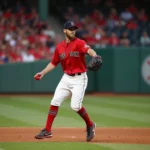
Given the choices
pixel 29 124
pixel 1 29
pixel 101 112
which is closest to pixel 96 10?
pixel 1 29

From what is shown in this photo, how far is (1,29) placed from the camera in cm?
1856

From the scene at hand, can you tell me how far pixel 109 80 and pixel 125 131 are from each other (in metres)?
7.65

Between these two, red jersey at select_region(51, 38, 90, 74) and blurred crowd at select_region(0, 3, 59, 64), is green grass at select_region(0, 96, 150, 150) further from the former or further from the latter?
blurred crowd at select_region(0, 3, 59, 64)

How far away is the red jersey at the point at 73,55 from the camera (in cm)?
792

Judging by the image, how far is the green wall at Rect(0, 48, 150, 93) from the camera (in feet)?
52.4

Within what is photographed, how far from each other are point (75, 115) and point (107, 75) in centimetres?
517

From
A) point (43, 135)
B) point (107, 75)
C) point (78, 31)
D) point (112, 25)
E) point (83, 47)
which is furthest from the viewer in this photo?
point (112, 25)

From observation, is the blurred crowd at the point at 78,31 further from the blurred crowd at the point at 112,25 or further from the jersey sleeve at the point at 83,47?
the jersey sleeve at the point at 83,47

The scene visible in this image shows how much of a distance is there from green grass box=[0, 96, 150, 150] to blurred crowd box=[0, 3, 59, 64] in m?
2.39

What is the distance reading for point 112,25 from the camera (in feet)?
69.4

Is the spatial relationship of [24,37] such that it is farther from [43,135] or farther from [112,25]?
[43,135]

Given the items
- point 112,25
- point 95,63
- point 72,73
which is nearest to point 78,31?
point 112,25

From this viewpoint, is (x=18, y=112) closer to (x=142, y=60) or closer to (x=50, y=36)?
(x=142, y=60)

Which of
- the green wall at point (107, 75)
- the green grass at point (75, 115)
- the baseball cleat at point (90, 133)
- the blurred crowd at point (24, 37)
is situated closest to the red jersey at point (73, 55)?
the baseball cleat at point (90, 133)
